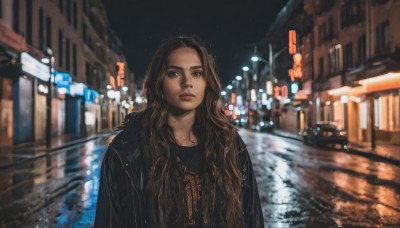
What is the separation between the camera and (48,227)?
854 cm

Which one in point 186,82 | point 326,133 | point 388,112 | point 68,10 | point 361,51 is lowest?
point 326,133

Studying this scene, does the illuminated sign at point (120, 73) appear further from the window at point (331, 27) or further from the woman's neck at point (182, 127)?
the woman's neck at point (182, 127)

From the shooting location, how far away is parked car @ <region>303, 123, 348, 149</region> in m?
31.6

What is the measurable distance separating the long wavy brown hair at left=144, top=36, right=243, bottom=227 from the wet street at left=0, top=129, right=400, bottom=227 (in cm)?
187

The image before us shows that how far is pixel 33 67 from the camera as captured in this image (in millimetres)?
31859

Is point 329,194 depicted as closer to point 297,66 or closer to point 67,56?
point 67,56

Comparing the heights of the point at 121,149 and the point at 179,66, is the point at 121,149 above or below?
below

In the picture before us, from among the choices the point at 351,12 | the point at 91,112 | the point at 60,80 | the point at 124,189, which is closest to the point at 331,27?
the point at 351,12

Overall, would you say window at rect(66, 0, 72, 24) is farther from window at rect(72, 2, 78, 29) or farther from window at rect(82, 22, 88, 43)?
window at rect(82, 22, 88, 43)

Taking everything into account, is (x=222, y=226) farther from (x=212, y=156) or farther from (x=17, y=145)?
(x=17, y=145)

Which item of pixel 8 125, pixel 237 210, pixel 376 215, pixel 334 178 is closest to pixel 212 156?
pixel 237 210

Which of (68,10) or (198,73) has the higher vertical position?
(68,10)

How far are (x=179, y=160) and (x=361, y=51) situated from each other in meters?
37.0

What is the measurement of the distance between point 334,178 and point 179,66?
13349 millimetres
